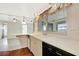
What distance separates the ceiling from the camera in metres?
1.62

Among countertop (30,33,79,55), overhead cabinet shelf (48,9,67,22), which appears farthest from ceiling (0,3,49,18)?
countertop (30,33,79,55)

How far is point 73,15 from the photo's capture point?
66.7 inches

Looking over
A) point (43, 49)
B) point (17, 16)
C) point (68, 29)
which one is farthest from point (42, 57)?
point (17, 16)

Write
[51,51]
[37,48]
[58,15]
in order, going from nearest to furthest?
[51,51]
[58,15]
[37,48]

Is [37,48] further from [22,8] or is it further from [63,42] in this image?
[22,8]

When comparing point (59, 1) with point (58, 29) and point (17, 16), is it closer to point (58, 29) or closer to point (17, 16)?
point (58, 29)

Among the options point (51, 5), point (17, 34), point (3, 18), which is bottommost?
point (17, 34)

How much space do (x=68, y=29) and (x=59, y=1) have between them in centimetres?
46

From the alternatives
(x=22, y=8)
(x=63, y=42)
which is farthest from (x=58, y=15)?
(x=22, y=8)

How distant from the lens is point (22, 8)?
→ 166 centimetres

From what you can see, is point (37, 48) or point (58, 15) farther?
point (37, 48)

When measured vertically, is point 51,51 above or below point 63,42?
below

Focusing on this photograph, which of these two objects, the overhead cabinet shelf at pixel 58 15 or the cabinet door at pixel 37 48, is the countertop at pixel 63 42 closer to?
the cabinet door at pixel 37 48

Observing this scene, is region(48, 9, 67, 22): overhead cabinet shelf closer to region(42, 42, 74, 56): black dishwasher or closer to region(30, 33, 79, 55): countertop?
region(30, 33, 79, 55): countertop
